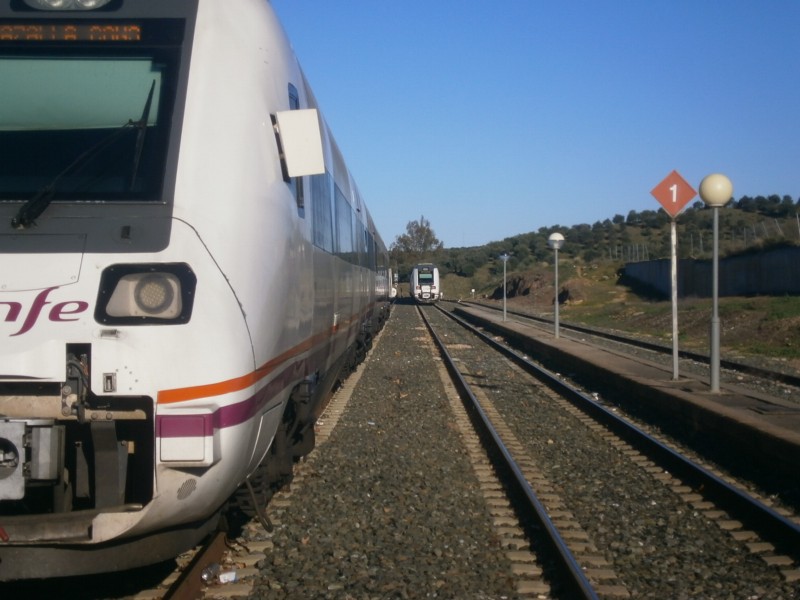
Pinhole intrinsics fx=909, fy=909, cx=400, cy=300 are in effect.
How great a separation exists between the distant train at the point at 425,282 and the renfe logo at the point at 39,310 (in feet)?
184

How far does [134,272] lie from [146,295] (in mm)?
117

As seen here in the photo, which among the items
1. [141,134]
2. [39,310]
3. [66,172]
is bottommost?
[39,310]

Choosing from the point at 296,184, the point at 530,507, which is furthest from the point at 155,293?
the point at 530,507

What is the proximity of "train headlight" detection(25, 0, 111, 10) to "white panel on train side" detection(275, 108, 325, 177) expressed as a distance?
3.54 ft

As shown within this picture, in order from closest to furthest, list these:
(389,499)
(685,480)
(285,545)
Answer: (285,545), (389,499), (685,480)

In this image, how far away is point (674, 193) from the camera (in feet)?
41.9

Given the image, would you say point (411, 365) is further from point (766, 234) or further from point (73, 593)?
point (766, 234)

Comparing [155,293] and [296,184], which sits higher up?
[296,184]

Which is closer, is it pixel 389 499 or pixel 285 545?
pixel 285 545

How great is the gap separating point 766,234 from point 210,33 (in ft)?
160

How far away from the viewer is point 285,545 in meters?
5.96

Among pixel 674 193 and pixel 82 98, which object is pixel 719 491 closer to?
pixel 82 98

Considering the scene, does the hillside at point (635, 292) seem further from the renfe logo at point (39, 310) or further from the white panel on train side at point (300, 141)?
the renfe logo at point (39, 310)

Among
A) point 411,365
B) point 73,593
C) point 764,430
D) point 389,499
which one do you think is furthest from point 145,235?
point 411,365
